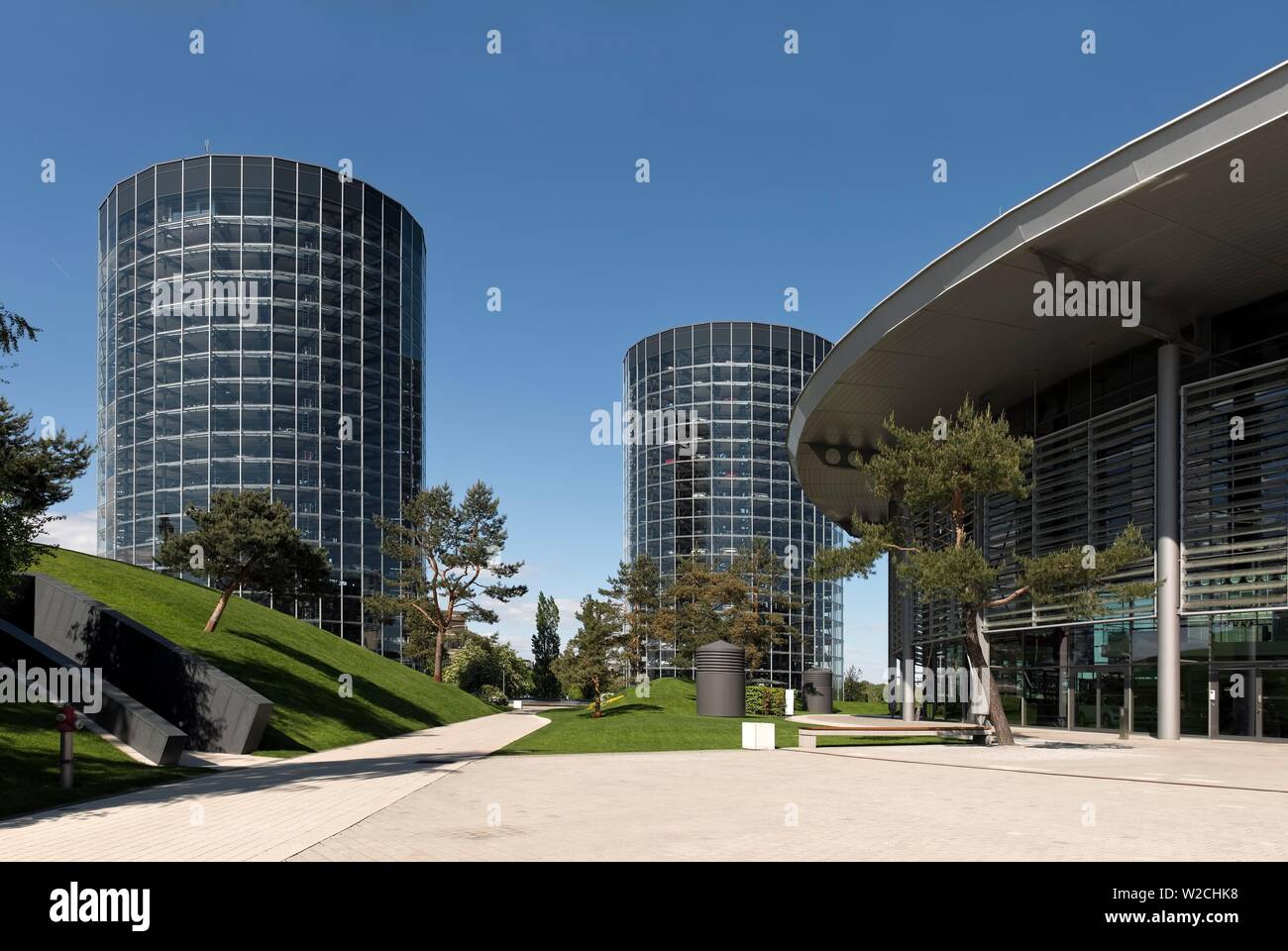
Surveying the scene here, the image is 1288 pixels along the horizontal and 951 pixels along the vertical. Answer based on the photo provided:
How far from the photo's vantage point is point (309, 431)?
7006 cm

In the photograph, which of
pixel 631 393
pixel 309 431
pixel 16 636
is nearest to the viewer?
pixel 16 636

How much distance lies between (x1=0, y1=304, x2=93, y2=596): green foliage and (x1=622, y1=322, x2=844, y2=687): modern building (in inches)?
3105

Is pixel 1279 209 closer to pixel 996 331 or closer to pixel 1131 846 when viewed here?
pixel 996 331

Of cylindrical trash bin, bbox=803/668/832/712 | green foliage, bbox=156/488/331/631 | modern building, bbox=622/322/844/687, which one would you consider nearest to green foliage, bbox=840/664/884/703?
modern building, bbox=622/322/844/687

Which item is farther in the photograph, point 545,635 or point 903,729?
point 545,635

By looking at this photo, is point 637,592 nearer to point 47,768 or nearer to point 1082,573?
point 1082,573

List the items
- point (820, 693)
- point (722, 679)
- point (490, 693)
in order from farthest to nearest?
point (490, 693) < point (820, 693) < point (722, 679)

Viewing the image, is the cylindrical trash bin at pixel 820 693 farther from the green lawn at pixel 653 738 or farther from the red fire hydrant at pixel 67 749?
the red fire hydrant at pixel 67 749

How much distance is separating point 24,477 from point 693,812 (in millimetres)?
11984

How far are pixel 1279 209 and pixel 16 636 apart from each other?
26.7 meters

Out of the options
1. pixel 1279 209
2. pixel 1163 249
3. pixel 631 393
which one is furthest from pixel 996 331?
pixel 631 393

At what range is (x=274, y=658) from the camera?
28.8 m

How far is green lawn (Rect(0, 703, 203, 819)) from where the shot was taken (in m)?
12.1
